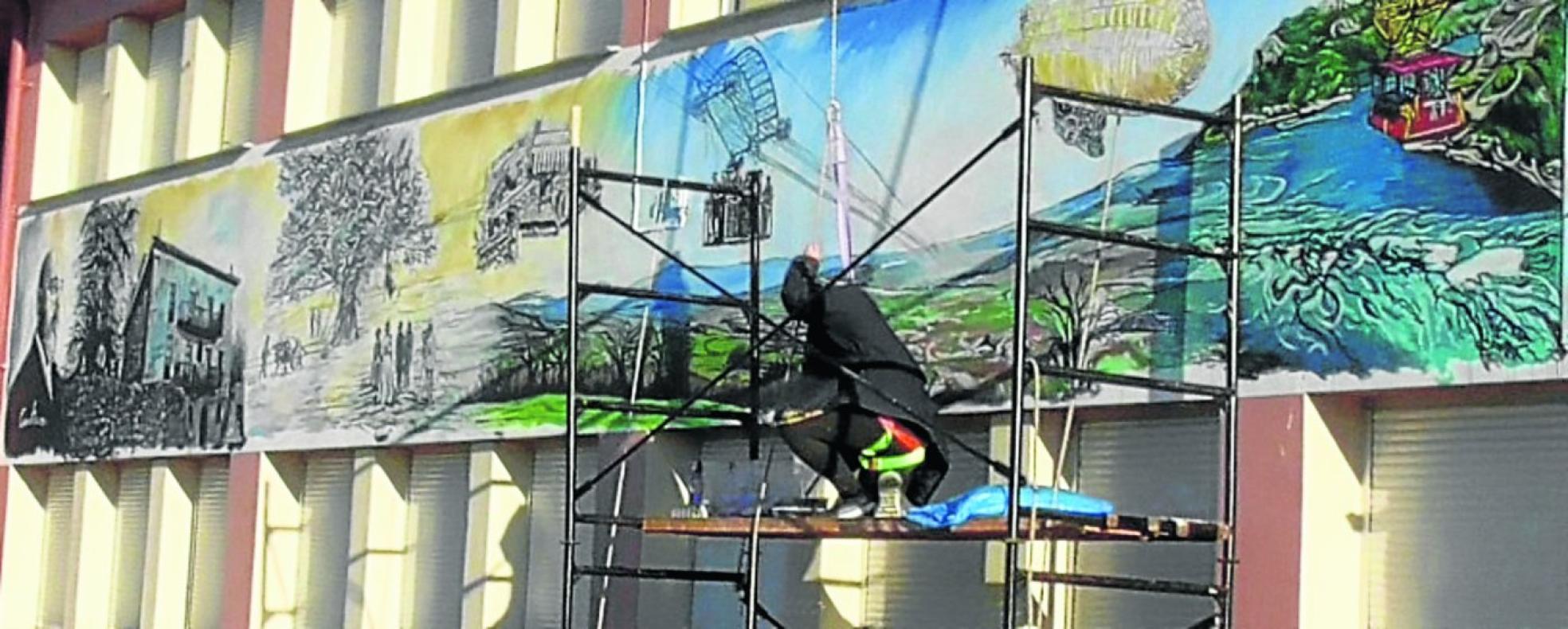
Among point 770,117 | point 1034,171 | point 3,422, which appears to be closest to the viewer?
point 1034,171

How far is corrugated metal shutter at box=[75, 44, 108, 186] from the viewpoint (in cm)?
2423

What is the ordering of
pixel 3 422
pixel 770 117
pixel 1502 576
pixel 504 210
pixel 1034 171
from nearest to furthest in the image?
pixel 1502 576, pixel 1034 171, pixel 770 117, pixel 504 210, pixel 3 422

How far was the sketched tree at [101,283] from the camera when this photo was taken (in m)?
23.2

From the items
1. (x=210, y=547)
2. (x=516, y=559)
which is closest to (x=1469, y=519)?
(x=516, y=559)

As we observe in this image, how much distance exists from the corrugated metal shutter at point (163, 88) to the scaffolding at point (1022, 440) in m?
8.42

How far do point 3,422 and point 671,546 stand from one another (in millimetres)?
10360

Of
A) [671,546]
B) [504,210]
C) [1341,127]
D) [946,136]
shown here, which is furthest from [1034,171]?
[504,210]

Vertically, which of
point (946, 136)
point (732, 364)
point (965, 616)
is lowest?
point (965, 616)

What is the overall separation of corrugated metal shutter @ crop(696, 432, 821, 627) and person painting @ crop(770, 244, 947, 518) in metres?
2.10

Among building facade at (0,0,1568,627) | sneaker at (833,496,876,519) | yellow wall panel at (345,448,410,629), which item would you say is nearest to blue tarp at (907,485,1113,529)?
building facade at (0,0,1568,627)

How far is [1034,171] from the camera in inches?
542

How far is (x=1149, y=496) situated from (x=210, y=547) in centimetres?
1009

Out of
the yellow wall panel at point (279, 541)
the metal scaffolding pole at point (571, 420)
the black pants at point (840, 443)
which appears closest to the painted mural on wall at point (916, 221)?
the yellow wall panel at point (279, 541)

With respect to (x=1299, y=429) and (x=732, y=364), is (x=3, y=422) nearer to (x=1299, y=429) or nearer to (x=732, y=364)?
(x=732, y=364)
